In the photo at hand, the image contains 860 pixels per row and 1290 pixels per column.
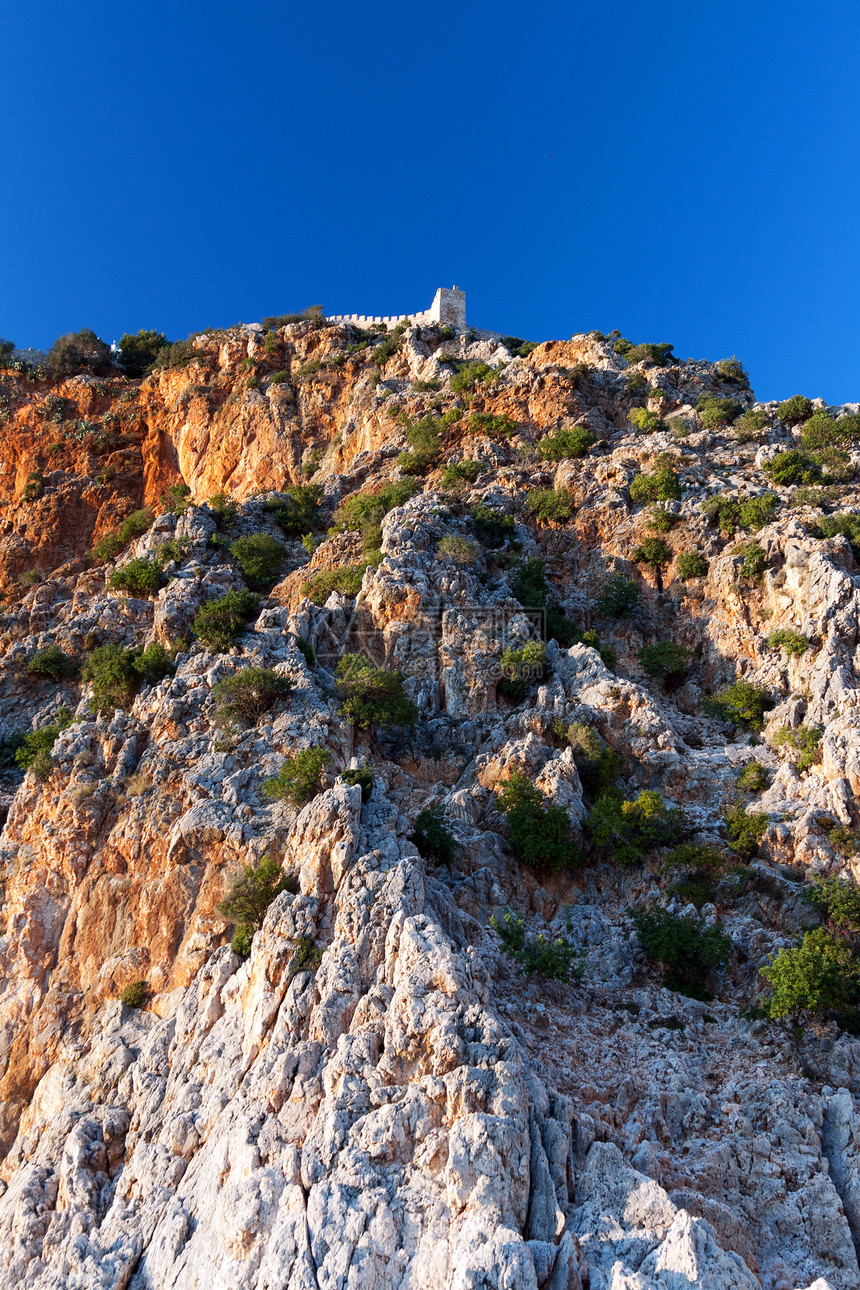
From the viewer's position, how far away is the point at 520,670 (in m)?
27.5

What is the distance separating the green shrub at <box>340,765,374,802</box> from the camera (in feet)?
69.9

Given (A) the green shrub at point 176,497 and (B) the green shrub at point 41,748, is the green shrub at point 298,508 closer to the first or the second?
(A) the green shrub at point 176,497

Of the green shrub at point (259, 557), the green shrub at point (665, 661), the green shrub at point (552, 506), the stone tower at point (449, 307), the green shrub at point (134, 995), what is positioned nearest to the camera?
the green shrub at point (134, 995)

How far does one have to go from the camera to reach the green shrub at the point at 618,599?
102 ft

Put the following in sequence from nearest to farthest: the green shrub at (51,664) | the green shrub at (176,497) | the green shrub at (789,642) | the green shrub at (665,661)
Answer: the green shrub at (789,642)
the green shrub at (665,661)
the green shrub at (51,664)
the green shrub at (176,497)

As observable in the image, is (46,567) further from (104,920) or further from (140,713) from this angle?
(104,920)

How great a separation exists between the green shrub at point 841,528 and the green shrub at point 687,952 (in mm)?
15696

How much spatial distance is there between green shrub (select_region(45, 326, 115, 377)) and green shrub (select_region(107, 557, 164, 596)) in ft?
96.8

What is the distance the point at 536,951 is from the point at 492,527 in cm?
1949

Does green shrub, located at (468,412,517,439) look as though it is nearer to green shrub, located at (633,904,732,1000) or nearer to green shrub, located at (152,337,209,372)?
green shrub, located at (152,337,209,372)

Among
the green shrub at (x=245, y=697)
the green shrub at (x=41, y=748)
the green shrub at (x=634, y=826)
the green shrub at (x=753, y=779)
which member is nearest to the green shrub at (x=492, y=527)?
the green shrub at (x=245, y=697)

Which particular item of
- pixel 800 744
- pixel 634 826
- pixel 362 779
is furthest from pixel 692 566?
pixel 362 779

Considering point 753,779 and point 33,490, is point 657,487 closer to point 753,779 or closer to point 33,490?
point 753,779

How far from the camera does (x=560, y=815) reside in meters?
22.3
